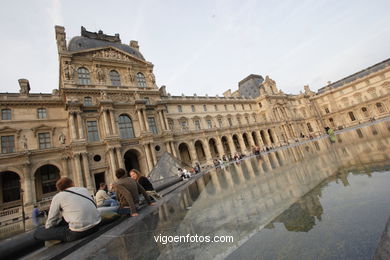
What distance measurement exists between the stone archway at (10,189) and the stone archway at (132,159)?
465 inches

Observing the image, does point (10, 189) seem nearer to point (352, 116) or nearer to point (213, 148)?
point (213, 148)

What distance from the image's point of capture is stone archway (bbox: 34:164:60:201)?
2095cm

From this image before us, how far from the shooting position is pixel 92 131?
22625 millimetres

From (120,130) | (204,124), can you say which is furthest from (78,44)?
(204,124)

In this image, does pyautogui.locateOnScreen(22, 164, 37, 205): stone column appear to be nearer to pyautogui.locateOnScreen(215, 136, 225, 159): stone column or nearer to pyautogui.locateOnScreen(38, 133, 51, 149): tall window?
pyautogui.locateOnScreen(38, 133, 51, 149): tall window

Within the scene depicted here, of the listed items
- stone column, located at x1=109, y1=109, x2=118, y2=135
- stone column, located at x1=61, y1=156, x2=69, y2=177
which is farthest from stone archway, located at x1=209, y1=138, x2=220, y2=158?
stone column, located at x1=61, y1=156, x2=69, y2=177

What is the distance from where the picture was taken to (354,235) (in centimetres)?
184

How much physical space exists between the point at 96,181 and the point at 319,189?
969 inches

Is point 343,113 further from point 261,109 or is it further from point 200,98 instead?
point 200,98

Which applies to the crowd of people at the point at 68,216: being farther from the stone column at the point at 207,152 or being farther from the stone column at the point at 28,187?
the stone column at the point at 207,152

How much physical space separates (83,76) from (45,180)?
46.1ft

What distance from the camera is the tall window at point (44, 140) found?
72.7 ft

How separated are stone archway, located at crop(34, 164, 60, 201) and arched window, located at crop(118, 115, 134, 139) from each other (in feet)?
29.2

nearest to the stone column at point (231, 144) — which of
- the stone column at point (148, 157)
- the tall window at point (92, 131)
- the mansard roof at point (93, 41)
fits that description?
the stone column at point (148, 157)
